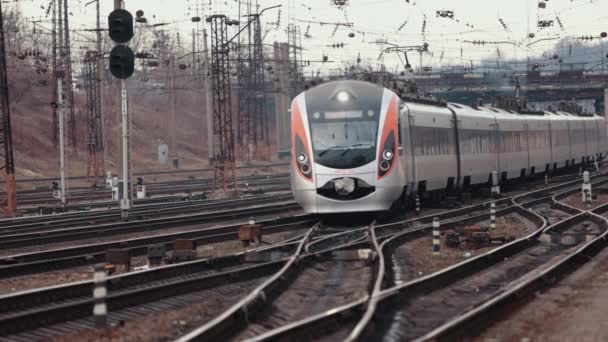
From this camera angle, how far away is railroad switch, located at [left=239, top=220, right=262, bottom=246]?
19.8 meters

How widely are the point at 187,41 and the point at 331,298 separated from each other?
111 meters

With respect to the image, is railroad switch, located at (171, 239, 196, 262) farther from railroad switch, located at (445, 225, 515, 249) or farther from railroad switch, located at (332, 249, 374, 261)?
railroad switch, located at (445, 225, 515, 249)

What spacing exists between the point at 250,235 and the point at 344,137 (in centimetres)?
413

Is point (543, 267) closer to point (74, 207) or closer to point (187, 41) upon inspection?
point (74, 207)

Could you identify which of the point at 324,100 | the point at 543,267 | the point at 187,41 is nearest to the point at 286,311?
the point at 543,267

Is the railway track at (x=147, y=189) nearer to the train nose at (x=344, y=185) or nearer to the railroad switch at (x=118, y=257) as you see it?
the train nose at (x=344, y=185)

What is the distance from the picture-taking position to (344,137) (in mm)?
22844

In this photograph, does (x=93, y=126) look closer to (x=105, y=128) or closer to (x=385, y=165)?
(x=105, y=128)

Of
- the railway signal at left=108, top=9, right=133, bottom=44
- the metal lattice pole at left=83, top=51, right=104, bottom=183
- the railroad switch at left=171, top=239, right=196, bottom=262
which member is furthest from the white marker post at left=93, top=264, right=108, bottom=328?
the metal lattice pole at left=83, top=51, right=104, bottom=183

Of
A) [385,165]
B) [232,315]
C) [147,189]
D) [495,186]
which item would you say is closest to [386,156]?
[385,165]

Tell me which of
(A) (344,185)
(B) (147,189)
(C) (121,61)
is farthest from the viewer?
(B) (147,189)

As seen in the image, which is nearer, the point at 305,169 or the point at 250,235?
the point at 250,235

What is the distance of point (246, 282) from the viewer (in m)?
14.2

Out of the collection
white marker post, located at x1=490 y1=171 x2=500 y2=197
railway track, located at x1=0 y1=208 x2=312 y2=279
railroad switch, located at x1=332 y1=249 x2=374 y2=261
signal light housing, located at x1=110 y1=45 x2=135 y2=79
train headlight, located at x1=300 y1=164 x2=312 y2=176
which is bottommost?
railroad switch, located at x1=332 y1=249 x2=374 y2=261
